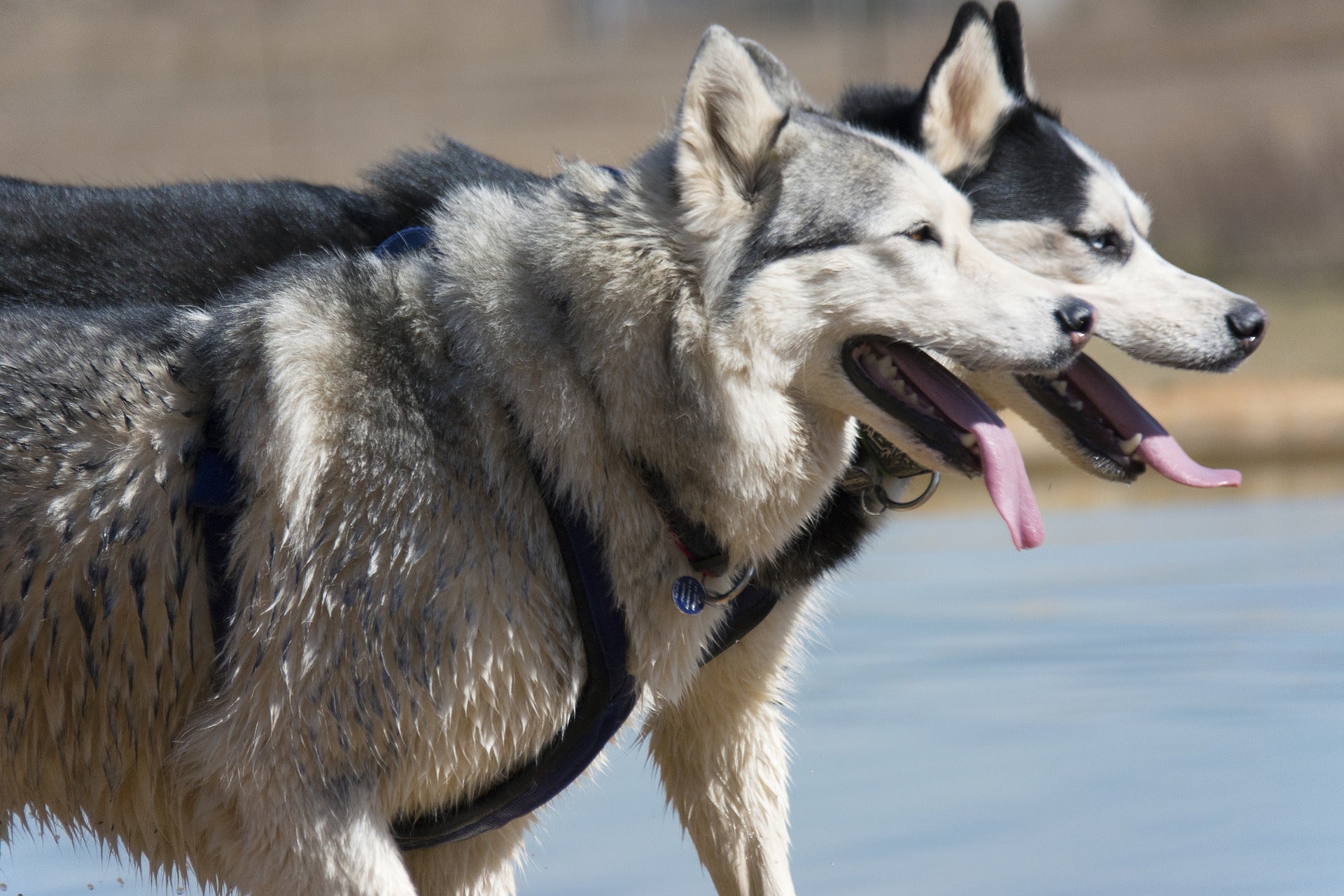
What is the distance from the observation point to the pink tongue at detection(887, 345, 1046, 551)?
9.89 ft

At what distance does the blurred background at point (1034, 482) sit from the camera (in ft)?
14.7

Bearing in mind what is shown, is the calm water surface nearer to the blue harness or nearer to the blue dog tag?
the blue harness

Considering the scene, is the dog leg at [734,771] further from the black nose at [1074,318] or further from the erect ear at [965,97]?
the erect ear at [965,97]

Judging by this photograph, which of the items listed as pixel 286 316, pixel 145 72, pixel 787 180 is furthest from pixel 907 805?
pixel 145 72

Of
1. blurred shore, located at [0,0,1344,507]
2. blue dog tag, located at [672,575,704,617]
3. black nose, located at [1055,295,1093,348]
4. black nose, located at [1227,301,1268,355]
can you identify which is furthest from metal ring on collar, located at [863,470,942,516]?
blurred shore, located at [0,0,1344,507]

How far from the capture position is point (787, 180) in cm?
303

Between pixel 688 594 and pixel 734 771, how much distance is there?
38.3 inches

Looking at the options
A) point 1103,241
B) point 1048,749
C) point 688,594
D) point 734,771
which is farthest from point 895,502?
point 1048,749

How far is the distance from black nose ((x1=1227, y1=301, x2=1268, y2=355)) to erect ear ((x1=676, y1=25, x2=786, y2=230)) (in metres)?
1.70

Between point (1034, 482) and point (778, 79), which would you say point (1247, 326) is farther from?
point (1034, 482)

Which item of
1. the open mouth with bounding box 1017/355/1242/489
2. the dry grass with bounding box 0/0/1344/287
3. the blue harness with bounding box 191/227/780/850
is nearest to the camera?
the blue harness with bounding box 191/227/780/850

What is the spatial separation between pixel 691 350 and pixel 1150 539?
19.9ft

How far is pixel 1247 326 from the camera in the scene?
4094mm

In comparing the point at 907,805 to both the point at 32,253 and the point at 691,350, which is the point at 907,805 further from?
the point at 32,253
